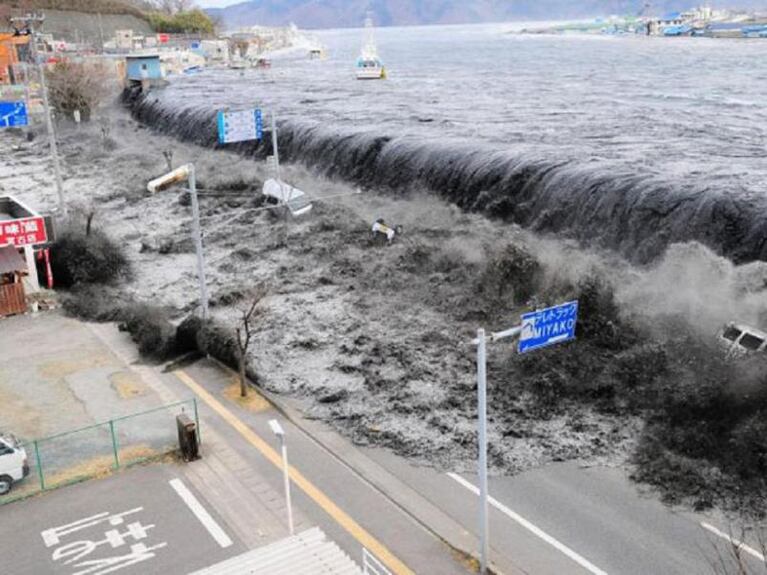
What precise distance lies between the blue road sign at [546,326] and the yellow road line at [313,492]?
5.42m

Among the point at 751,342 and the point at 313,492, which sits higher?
the point at 751,342

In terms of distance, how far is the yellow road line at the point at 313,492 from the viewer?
15.6m

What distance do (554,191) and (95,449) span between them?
82.0 feet

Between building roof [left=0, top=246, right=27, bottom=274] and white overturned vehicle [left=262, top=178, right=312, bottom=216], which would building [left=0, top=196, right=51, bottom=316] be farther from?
white overturned vehicle [left=262, top=178, right=312, bottom=216]

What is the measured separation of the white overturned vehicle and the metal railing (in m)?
27.5

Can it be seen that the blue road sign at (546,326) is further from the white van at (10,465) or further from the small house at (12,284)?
the small house at (12,284)

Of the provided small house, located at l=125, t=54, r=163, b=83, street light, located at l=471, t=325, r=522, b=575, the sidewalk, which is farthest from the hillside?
street light, located at l=471, t=325, r=522, b=575

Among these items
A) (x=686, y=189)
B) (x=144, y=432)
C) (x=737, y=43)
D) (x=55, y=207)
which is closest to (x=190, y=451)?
(x=144, y=432)

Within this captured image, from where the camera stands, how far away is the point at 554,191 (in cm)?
3759

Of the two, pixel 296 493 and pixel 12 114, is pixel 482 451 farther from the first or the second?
pixel 12 114

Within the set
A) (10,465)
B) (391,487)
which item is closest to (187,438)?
(10,465)

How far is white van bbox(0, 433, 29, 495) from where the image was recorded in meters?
17.8

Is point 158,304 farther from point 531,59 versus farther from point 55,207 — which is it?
point 531,59

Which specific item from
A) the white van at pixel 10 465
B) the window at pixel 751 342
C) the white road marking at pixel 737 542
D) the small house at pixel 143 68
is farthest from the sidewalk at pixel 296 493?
the small house at pixel 143 68
